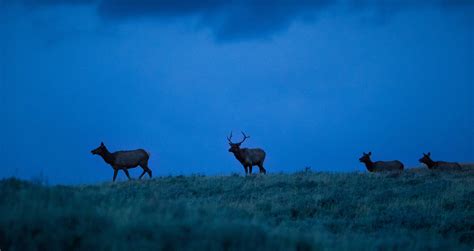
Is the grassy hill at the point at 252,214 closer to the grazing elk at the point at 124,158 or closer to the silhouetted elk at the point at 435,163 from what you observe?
the grazing elk at the point at 124,158

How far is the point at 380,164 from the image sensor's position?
3231 centimetres

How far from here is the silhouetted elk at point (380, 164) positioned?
3209cm

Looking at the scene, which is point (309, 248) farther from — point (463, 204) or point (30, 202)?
point (463, 204)

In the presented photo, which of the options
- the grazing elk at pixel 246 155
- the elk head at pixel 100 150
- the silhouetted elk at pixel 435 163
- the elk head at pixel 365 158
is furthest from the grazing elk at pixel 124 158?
the silhouetted elk at pixel 435 163

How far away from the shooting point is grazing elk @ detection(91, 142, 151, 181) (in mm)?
25984

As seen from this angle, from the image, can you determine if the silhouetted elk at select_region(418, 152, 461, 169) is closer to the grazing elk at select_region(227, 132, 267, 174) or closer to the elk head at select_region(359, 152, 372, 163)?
the elk head at select_region(359, 152, 372, 163)

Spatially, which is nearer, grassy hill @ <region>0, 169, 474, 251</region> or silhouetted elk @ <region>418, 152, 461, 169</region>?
grassy hill @ <region>0, 169, 474, 251</region>

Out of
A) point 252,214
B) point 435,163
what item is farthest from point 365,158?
point 252,214

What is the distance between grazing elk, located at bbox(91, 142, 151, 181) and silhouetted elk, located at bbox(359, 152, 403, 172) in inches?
514

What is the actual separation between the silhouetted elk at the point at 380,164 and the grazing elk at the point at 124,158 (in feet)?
42.8

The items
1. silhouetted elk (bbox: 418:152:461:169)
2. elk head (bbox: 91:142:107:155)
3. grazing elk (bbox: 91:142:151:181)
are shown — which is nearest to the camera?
grazing elk (bbox: 91:142:151:181)

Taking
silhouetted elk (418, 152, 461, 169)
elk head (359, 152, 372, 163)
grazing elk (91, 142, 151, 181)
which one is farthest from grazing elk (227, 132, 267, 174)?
silhouetted elk (418, 152, 461, 169)

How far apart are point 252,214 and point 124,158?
13.8 m

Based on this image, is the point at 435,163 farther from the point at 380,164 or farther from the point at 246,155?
the point at 246,155
